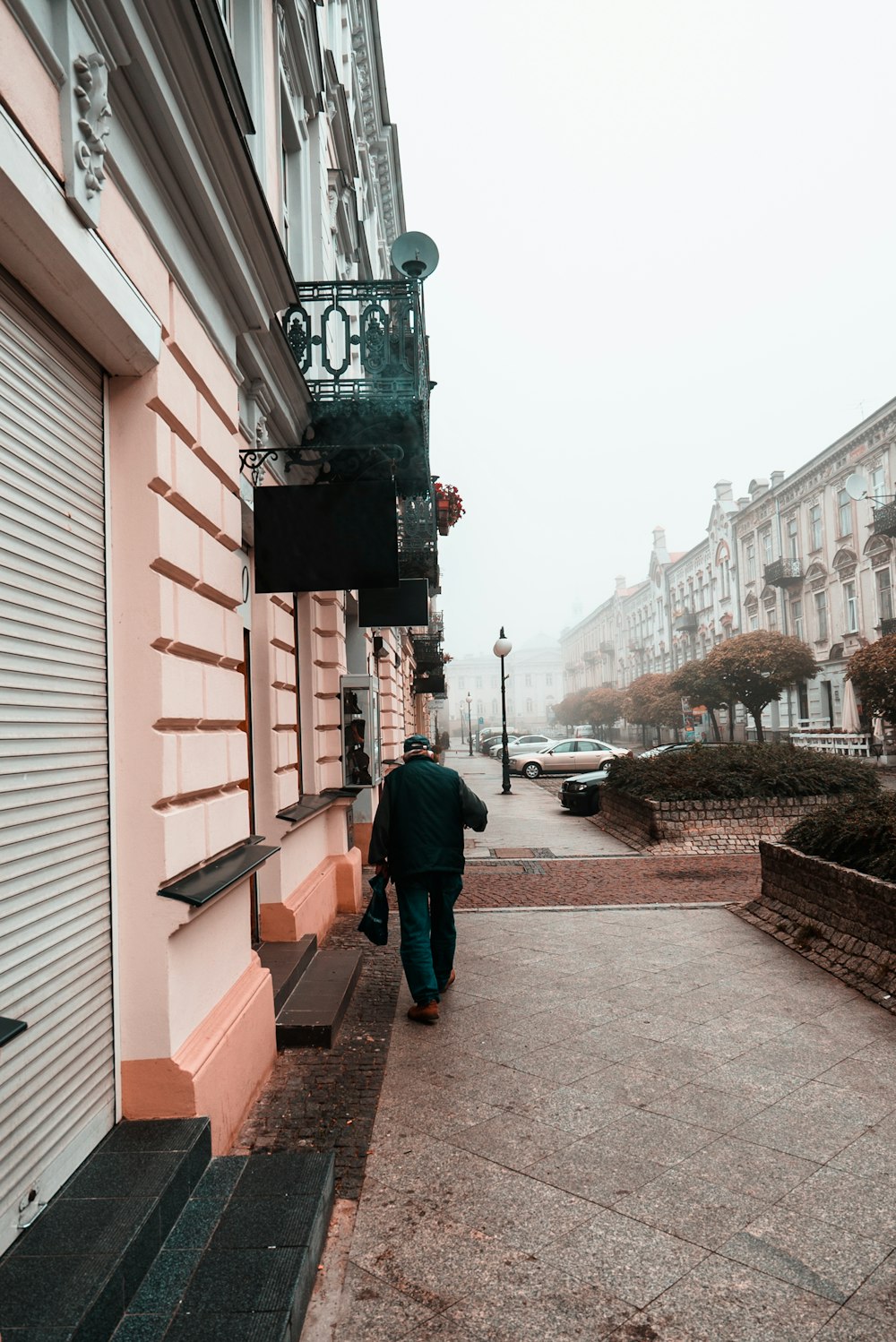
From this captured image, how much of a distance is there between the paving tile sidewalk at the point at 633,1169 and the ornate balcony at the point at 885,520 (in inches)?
1412

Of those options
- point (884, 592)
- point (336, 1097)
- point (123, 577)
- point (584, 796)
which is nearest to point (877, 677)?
point (584, 796)

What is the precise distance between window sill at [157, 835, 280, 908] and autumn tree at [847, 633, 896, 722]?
25.3 metres

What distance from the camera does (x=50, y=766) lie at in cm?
283

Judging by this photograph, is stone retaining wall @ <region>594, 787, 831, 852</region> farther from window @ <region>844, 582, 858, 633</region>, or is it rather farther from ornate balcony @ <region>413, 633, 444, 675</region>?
window @ <region>844, 582, 858, 633</region>

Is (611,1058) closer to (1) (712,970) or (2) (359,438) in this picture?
(1) (712,970)

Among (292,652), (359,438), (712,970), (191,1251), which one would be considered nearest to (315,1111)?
(191,1251)

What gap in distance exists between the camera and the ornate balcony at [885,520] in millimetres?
37094

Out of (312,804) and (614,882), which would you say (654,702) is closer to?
(614,882)

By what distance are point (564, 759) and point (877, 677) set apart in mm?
10910

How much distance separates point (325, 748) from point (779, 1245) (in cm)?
636

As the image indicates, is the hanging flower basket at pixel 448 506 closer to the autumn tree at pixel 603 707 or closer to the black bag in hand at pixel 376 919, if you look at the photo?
the black bag in hand at pixel 376 919

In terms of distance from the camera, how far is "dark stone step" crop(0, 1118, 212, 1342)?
2137 millimetres

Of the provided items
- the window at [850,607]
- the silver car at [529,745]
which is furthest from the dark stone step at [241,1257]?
the window at [850,607]

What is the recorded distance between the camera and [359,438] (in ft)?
25.4
